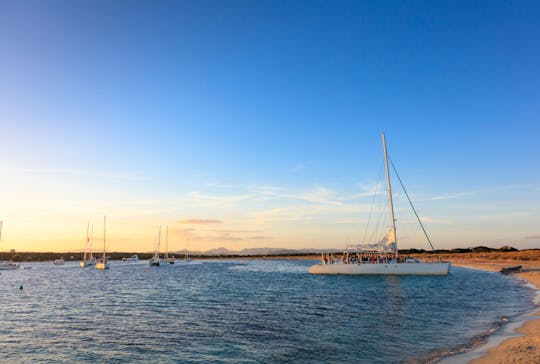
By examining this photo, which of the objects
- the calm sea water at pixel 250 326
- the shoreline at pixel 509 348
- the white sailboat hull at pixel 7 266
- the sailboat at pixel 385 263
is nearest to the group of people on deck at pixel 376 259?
the sailboat at pixel 385 263

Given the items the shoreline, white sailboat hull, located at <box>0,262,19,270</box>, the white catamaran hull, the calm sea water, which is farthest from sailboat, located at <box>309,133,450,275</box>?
white sailboat hull, located at <box>0,262,19,270</box>

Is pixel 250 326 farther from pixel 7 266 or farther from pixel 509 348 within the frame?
pixel 7 266

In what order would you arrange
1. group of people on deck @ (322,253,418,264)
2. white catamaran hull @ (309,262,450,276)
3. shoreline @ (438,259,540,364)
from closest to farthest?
shoreline @ (438,259,540,364) < white catamaran hull @ (309,262,450,276) < group of people on deck @ (322,253,418,264)

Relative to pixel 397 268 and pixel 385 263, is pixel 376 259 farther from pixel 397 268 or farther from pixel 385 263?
pixel 397 268

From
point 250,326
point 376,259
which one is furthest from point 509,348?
point 376,259

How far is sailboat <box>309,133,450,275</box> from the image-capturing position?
64875 mm

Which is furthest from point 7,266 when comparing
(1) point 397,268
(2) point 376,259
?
(1) point 397,268

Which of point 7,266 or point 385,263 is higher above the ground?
point 385,263

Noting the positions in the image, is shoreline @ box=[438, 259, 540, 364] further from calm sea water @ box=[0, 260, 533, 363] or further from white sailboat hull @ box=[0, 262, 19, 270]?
white sailboat hull @ box=[0, 262, 19, 270]

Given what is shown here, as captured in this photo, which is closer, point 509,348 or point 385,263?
point 509,348

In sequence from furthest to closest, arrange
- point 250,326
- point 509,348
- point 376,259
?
1. point 376,259
2. point 250,326
3. point 509,348

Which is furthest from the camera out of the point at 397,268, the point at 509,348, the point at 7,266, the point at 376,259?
the point at 7,266

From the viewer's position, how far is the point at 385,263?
66.6 meters

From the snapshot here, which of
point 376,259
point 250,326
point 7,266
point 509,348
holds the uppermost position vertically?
point 376,259
